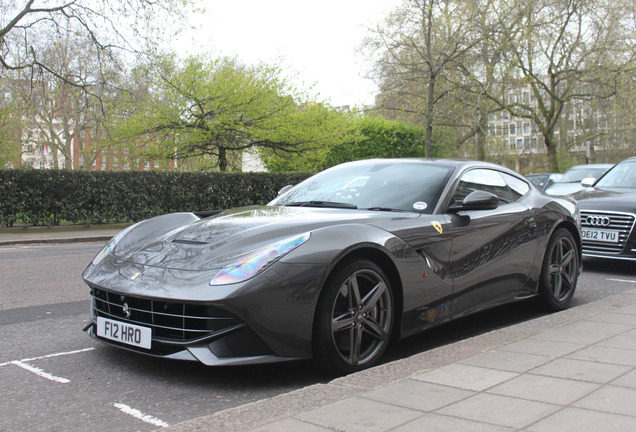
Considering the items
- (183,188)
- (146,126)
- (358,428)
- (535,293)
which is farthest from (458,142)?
(358,428)

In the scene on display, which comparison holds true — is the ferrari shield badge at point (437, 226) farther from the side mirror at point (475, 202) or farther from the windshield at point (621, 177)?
the windshield at point (621, 177)

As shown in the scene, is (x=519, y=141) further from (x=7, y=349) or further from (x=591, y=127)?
(x=7, y=349)

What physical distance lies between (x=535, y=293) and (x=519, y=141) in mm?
126220

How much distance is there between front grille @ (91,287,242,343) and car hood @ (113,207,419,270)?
259 mm

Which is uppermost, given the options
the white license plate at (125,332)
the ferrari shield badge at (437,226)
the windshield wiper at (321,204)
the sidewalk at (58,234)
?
the windshield wiper at (321,204)

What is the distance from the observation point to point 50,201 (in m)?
17.5

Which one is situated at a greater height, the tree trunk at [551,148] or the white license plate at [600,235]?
the tree trunk at [551,148]

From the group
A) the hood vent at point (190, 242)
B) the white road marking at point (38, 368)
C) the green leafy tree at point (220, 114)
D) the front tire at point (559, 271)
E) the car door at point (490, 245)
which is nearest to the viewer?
the white road marking at point (38, 368)

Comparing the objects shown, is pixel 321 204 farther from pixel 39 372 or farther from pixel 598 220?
pixel 598 220

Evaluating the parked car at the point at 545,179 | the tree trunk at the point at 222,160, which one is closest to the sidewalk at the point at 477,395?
the parked car at the point at 545,179

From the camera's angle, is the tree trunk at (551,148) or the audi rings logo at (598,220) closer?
the audi rings logo at (598,220)

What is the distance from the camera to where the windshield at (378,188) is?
4574 mm

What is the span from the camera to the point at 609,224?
7.98 m

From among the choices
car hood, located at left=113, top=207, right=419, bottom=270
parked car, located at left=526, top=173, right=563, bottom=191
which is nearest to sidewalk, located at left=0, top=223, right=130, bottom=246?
car hood, located at left=113, top=207, right=419, bottom=270
